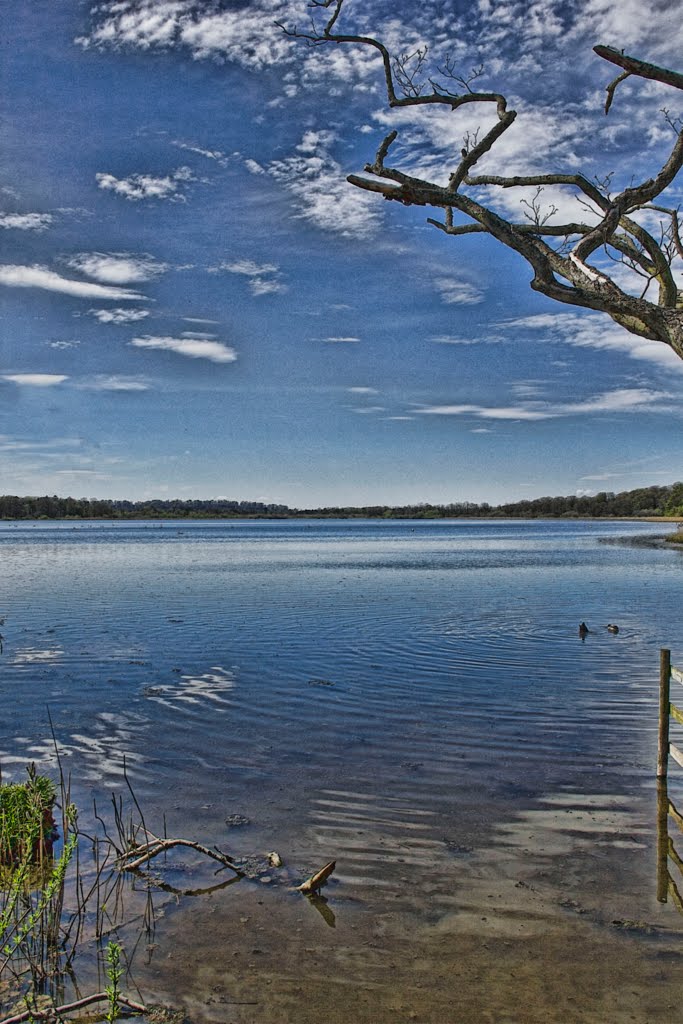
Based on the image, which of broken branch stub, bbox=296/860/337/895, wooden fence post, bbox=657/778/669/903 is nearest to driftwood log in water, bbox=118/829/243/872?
broken branch stub, bbox=296/860/337/895

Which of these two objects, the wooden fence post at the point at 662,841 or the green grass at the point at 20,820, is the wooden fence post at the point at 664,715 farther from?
the green grass at the point at 20,820

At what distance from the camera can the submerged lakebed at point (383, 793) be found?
607 centimetres

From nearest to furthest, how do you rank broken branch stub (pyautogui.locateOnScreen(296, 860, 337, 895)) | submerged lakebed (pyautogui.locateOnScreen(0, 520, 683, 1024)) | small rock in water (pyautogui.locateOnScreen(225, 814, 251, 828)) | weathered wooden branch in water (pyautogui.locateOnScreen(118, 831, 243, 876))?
1. submerged lakebed (pyautogui.locateOnScreen(0, 520, 683, 1024))
2. broken branch stub (pyautogui.locateOnScreen(296, 860, 337, 895))
3. weathered wooden branch in water (pyautogui.locateOnScreen(118, 831, 243, 876))
4. small rock in water (pyautogui.locateOnScreen(225, 814, 251, 828))

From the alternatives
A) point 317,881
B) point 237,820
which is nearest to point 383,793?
point 237,820

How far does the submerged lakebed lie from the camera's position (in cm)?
607

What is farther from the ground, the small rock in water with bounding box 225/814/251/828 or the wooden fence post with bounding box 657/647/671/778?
the wooden fence post with bounding box 657/647/671/778

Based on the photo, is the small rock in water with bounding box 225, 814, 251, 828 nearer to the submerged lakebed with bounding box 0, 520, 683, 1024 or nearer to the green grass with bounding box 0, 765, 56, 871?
the submerged lakebed with bounding box 0, 520, 683, 1024

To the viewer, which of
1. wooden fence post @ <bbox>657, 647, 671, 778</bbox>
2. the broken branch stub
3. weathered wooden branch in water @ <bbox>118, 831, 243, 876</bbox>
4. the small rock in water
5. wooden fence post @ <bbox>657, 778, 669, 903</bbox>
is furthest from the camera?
wooden fence post @ <bbox>657, 647, 671, 778</bbox>

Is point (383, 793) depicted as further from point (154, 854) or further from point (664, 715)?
point (664, 715)

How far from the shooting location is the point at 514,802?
9719 mm

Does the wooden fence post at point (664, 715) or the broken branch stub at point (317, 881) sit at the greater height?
the wooden fence post at point (664, 715)

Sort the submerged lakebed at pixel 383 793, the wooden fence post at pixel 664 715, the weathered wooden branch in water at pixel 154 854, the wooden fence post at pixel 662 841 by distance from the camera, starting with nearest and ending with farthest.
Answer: the submerged lakebed at pixel 383 793 → the wooden fence post at pixel 662 841 → the weathered wooden branch in water at pixel 154 854 → the wooden fence post at pixel 664 715

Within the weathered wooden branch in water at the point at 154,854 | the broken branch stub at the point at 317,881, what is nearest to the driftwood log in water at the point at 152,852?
the weathered wooden branch in water at the point at 154,854

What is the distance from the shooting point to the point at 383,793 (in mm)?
10070
